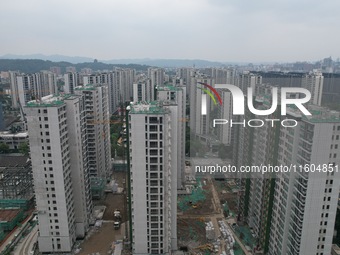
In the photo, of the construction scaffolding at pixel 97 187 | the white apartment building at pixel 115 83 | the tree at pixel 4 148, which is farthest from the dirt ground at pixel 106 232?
the white apartment building at pixel 115 83

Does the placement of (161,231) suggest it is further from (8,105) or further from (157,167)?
(8,105)

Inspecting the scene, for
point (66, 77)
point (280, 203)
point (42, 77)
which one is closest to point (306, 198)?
point (280, 203)

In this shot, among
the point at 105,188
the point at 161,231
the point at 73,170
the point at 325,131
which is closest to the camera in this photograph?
the point at 325,131

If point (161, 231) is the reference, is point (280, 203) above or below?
above

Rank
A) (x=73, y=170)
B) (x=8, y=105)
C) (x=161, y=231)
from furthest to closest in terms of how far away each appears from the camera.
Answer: (x=8, y=105) → (x=73, y=170) → (x=161, y=231)

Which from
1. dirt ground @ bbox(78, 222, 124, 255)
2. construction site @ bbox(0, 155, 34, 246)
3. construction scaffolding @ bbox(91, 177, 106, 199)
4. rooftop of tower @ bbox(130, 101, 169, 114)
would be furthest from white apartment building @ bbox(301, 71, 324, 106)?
construction site @ bbox(0, 155, 34, 246)

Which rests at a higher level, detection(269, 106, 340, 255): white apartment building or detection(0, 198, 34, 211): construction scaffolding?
detection(269, 106, 340, 255): white apartment building

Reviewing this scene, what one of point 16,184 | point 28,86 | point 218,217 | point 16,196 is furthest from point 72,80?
point 218,217

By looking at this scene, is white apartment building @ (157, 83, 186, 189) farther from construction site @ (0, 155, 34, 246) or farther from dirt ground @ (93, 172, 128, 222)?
construction site @ (0, 155, 34, 246)
